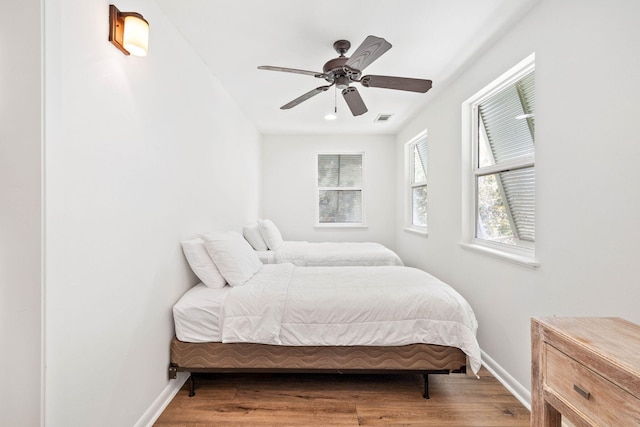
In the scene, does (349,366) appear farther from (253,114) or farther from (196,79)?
(253,114)

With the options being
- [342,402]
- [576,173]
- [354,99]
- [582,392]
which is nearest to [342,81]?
[354,99]

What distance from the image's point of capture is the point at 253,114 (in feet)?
13.2

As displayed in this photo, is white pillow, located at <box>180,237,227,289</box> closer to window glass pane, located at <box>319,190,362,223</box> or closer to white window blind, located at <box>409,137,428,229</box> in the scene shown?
white window blind, located at <box>409,137,428,229</box>

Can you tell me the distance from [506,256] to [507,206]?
1.49 ft

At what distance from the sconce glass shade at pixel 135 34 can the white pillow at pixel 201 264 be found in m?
1.23

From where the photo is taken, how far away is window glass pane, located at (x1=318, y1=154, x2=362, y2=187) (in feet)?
17.6

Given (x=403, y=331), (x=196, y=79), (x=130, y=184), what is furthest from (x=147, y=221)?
(x=403, y=331)

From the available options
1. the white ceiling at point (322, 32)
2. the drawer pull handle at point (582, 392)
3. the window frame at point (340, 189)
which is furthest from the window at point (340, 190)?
the drawer pull handle at point (582, 392)

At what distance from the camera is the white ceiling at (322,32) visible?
1847 millimetres

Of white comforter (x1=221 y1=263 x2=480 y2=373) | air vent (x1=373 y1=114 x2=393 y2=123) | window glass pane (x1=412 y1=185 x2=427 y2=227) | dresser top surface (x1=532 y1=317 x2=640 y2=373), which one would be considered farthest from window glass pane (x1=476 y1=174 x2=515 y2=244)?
air vent (x1=373 y1=114 x2=393 y2=123)

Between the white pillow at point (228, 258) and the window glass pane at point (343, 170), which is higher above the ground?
the window glass pane at point (343, 170)

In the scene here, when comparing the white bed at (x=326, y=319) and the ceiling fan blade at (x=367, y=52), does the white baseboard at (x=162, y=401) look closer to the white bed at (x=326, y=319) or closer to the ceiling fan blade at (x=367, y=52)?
the white bed at (x=326, y=319)

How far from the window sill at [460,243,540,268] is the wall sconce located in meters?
2.51

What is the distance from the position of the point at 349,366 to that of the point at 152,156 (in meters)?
1.83
